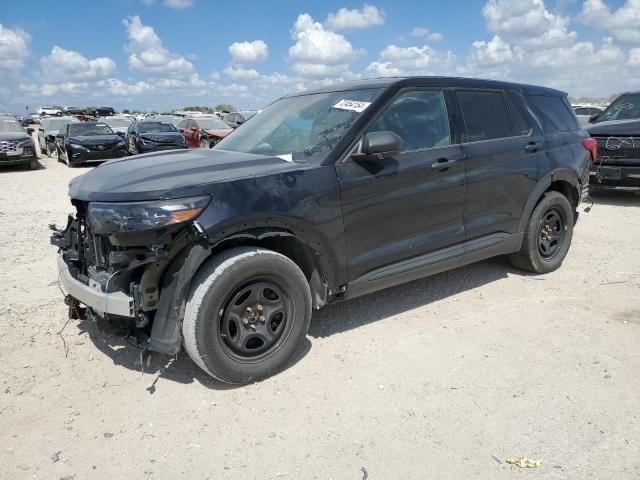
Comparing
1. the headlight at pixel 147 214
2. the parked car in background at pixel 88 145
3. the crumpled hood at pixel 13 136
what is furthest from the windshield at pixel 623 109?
the crumpled hood at pixel 13 136

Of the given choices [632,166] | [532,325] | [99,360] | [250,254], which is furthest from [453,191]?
[632,166]

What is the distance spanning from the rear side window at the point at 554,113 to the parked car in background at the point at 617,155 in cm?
421

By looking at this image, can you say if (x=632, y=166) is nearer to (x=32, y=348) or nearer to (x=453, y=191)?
(x=453, y=191)

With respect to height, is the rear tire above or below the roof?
below

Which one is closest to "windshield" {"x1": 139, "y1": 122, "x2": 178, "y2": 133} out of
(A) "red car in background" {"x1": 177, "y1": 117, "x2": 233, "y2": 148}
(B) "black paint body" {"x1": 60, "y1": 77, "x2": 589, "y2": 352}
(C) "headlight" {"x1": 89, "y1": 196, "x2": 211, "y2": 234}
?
(A) "red car in background" {"x1": 177, "y1": 117, "x2": 233, "y2": 148}

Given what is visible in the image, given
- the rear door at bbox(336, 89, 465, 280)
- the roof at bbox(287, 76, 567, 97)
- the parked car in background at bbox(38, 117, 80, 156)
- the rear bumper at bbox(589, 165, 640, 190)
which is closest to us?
the rear door at bbox(336, 89, 465, 280)

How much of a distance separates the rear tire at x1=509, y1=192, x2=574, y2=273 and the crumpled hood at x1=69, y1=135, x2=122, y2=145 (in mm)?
14689

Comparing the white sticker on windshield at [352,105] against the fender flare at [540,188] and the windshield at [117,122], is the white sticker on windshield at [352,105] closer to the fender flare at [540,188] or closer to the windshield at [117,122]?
the fender flare at [540,188]

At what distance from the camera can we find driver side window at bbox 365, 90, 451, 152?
3916 mm

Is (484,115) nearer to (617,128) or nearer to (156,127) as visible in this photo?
(617,128)

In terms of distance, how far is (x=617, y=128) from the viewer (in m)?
9.33

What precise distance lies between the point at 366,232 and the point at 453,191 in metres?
0.96

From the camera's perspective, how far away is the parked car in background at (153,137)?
1697 centimetres

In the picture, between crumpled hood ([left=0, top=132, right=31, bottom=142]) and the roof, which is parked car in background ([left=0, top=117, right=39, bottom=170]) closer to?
crumpled hood ([left=0, top=132, right=31, bottom=142])
